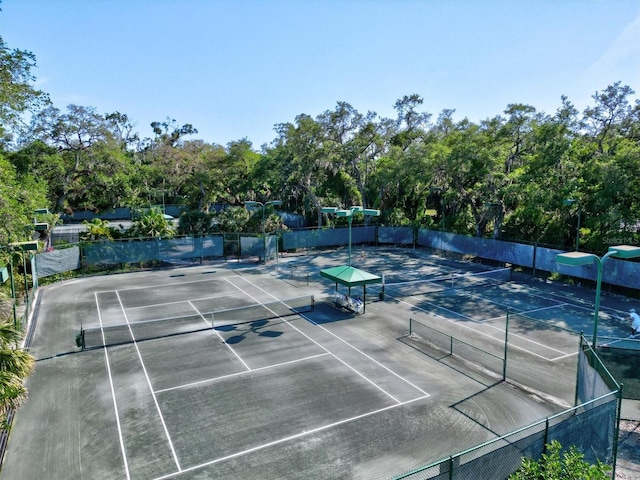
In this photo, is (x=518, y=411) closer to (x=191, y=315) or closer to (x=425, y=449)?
(x=425, y=449)

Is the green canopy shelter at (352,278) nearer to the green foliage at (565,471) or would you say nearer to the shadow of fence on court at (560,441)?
the shadow of fence on court at (560,441)

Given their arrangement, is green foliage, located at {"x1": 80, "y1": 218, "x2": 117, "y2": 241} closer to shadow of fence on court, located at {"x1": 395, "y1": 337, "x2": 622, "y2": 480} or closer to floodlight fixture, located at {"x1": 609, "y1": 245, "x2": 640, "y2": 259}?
shadow of fence on court, located at {"x1": 395, "y1": 337, "x2": 622, "y2": 480}

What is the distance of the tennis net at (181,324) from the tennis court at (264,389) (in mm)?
97

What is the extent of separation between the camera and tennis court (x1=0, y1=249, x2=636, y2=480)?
1138 centimetres

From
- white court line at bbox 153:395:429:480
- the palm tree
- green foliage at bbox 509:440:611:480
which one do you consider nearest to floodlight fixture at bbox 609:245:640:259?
white court line at bbox 153:395:429:480

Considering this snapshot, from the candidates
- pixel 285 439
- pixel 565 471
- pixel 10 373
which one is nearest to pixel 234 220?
pixel 10 373

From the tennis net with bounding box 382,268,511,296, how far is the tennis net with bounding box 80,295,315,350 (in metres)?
6.16

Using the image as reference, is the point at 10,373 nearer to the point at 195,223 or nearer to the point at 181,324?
the point at 181,324

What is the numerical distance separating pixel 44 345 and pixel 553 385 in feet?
66.5

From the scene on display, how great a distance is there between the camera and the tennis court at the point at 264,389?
1138 centimetres

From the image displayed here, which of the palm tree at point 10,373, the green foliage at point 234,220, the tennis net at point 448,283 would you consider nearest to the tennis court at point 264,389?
the palm tree at point 10,373

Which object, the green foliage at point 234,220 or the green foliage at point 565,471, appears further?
the green foliage at point 234,220

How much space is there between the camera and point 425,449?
11.6 metres

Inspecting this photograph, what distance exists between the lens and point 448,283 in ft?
95.6
